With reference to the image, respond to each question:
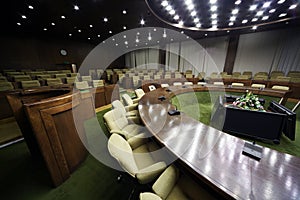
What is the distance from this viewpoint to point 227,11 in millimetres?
4285

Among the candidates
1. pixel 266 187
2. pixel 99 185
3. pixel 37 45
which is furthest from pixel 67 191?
pixel 37 45

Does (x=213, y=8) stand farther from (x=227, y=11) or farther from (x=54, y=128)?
(x=54, y=128)

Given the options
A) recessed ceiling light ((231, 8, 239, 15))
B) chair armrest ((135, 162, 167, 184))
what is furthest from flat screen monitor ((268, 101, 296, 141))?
recessed ceiling light ((231, 8, 239, 15))

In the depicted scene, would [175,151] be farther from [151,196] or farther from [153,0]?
[153,0]

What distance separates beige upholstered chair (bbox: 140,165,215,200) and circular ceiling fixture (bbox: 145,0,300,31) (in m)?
4.81

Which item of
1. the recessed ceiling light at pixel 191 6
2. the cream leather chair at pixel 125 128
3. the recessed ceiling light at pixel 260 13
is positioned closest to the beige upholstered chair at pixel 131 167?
the cream leather chair at pixel 125 128

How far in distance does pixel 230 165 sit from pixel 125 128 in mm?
1591

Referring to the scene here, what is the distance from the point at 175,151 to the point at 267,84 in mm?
5901

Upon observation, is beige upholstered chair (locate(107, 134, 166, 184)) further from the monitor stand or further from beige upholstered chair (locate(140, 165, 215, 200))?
the monitor stand

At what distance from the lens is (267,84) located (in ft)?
15.3

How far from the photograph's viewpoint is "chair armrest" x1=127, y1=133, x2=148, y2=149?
1543 millimetres

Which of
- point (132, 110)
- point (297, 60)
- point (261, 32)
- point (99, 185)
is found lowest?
point (99, 185)

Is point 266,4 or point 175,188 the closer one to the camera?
point 175,188

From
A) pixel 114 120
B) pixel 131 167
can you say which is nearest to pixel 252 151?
pixel 131 167
